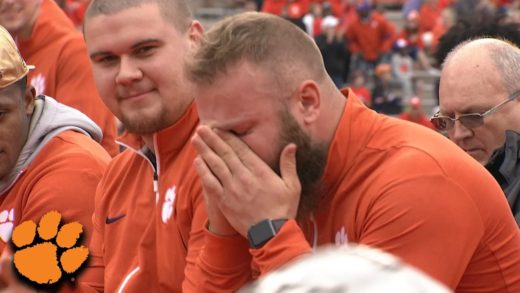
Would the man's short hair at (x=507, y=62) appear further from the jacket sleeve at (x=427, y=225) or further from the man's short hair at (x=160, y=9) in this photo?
the jacket sleeve at (x=427, y=225)

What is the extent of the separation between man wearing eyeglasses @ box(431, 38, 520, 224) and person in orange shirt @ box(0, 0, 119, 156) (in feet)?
7.16

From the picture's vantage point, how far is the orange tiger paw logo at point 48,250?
3.22 metres

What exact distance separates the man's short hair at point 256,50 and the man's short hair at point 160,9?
0.88 metres

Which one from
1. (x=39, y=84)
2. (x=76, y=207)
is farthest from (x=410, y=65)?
(x=76, y=207)

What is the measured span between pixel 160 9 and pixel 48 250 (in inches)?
40.1

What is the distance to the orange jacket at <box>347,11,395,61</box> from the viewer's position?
846 inches

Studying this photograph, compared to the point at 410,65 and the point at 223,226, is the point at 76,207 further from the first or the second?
the point at 410,65

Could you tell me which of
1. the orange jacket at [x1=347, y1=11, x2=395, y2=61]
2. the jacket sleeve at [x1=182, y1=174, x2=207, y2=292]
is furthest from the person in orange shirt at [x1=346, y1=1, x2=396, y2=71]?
the jacket sleeve at [x1=182, y1=174, x2=207, y2=292]

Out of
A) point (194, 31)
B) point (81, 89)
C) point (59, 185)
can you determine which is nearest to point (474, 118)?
point (194, 31)

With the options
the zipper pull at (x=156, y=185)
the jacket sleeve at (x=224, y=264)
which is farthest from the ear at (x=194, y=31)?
the jacket sleeve at (x=224, y=264)

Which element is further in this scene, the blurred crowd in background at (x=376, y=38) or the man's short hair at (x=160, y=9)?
the blurred crowd in background at (x=376, y=38)

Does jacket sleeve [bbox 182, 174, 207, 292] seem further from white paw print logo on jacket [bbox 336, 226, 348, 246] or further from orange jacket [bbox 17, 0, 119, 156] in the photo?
orange jacket [bbox 17, 0, 119, 156]

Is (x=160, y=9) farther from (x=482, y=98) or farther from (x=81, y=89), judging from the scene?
(x=81, y=89)

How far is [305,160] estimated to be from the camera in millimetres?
3066
